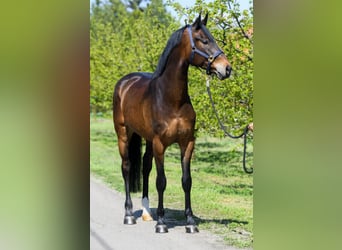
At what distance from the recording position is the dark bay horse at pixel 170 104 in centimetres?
312

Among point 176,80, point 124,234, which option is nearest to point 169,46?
point 176,80

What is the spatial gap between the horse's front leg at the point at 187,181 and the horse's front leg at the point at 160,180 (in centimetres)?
13

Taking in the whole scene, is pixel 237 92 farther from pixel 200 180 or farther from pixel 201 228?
pixel 201 228

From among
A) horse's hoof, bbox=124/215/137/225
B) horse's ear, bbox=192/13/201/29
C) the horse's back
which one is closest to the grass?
horse's hoof, bbox=124/215/137/225

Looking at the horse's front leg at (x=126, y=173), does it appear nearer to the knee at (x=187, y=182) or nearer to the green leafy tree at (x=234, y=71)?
the knee at (x=187, y=182)

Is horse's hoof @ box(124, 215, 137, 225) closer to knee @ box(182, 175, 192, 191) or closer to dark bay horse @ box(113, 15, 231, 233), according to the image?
dark bay horse @ box(113, 15, 231, 233)

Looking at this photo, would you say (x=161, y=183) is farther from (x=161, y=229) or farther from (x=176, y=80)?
(x=176, y=80)

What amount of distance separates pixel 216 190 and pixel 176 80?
29.5 inches

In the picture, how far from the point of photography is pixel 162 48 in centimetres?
394

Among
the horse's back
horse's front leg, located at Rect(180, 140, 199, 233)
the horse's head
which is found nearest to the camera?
the horse's head

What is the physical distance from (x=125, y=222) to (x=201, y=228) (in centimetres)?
51

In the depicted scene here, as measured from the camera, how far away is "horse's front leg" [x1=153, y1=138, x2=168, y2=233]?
10.7ft

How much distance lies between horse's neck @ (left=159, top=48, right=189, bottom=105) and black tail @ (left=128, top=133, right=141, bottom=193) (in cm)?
49
